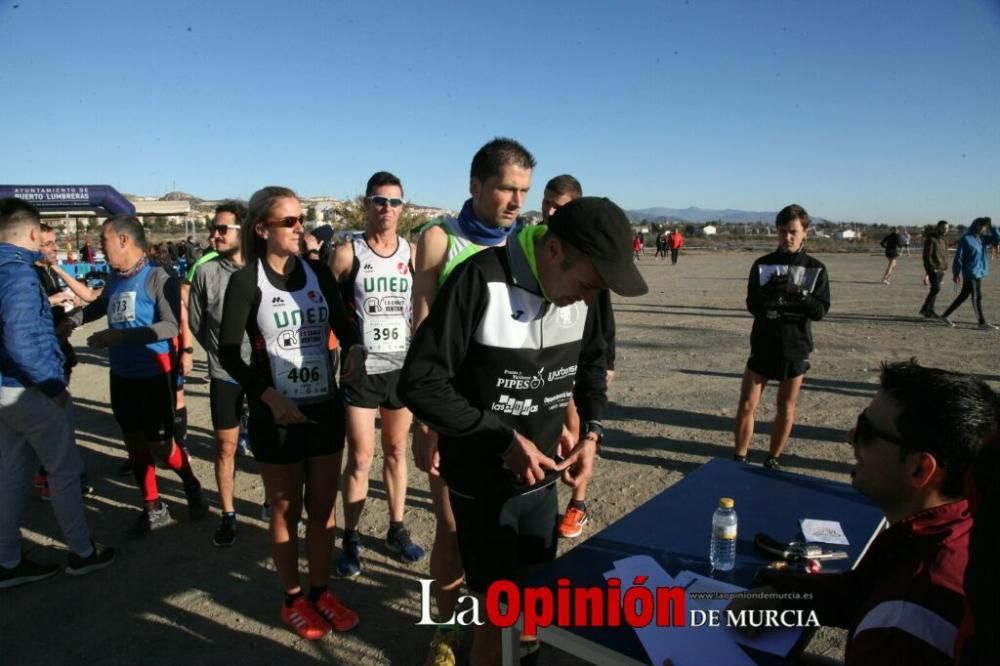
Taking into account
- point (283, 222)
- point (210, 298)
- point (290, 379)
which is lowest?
point (290, 379)

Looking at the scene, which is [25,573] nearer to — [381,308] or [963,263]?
[381,308]

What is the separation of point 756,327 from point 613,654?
3.64 metres

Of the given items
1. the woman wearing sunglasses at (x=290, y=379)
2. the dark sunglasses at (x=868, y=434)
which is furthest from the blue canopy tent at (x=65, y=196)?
the dark sunglasses at (x=868, y=434)

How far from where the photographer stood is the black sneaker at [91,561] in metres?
3.75

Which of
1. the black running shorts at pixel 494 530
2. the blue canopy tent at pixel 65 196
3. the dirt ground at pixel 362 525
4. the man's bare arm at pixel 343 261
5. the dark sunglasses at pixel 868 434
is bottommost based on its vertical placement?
the dirt ground at pixel 362 525

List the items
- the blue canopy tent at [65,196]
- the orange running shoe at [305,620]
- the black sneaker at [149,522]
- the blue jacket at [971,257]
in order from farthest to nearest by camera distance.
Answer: the blue canopy tent at [65,196], the blue jacket at [971,257], the black sneaker at [149,522], the orange running shoe at [305,620]

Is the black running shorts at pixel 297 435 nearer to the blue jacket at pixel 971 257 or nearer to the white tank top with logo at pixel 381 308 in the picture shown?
the white tank top with logo at pixel 381 308

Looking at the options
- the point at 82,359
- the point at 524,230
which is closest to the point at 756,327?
the point at 524,230

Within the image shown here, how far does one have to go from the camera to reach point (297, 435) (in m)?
2.85

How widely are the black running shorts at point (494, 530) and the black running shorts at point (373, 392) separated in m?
1.47

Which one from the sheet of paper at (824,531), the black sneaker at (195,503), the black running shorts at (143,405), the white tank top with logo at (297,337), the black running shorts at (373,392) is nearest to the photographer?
the sheet of paper at (824,531)

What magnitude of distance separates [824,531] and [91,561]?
4.12 metres

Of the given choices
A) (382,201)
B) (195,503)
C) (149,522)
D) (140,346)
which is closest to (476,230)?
(382,201)

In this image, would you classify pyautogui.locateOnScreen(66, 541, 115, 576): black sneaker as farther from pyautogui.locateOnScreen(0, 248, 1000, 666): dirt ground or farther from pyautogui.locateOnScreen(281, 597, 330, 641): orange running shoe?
pyautogui.locateOnScreen(281, 597, 330, 641): orange running shoe
